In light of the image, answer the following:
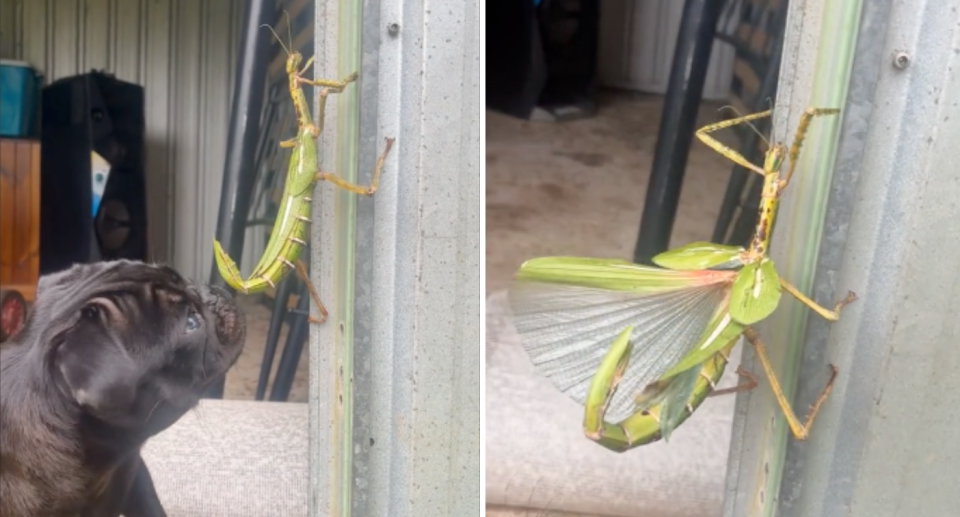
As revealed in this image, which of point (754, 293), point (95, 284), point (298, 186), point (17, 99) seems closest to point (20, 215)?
point (17, 99)

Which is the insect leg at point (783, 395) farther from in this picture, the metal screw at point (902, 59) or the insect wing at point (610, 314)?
the metal screw at point (902, 59)

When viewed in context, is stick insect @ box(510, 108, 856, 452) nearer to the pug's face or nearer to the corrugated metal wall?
the pug's face

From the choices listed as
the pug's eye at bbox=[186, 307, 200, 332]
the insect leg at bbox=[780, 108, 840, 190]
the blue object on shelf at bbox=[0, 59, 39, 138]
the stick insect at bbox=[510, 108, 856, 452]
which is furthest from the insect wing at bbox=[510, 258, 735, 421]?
the blue object on shelf at bbox=[0, 59, 39, 138]

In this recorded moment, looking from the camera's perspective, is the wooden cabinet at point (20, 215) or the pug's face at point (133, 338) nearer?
the pug's face at point (133, 338)

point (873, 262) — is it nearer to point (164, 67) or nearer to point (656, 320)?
point (656, 320)

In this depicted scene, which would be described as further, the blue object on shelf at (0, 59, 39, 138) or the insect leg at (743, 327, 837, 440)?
the blue object on shelf at (0, 59, 39, 138)

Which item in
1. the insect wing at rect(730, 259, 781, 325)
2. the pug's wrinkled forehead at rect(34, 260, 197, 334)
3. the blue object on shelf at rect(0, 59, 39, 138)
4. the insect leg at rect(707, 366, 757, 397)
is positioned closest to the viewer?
the insect wing at rect(730, 259, 781, 325)

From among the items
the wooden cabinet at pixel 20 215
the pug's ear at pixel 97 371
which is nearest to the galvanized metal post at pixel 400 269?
the pug's ear at pixel 97 371
